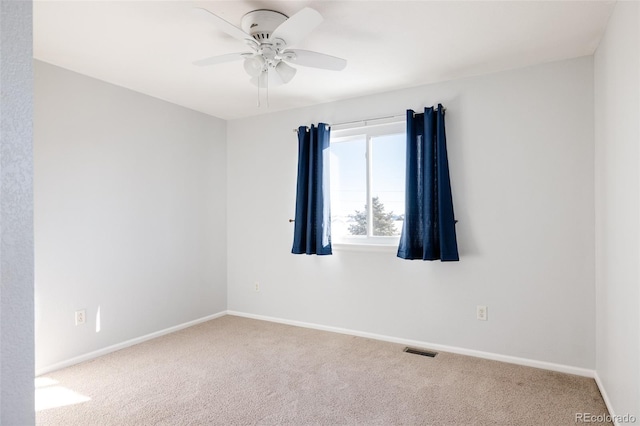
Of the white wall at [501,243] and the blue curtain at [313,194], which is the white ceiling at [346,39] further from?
the blue curtain at [313,194]

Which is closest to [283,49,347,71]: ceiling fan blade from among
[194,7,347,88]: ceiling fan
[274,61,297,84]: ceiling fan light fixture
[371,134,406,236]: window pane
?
[194,7,347,88]: ceiling fan

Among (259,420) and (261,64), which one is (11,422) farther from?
(261,64)

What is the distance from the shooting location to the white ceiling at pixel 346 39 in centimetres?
219

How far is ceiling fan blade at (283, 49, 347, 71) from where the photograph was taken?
2327 mm

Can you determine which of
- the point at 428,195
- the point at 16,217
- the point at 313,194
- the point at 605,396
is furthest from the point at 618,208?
the point at 16,217

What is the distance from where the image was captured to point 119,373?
2.86 metres

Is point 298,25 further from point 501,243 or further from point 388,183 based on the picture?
point 501,243

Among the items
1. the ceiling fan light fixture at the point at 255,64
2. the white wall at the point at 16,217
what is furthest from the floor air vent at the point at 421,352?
the white wall at the point at 16,217

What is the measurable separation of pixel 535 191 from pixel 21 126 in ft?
10.4

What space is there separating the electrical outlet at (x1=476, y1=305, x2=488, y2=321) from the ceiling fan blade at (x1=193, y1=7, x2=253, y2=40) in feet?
8.85

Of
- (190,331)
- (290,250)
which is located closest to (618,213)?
(290,250)

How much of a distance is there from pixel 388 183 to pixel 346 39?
1.51 meters

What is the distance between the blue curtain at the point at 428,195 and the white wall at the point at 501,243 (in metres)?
0.15

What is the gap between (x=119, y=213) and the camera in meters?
3.46
